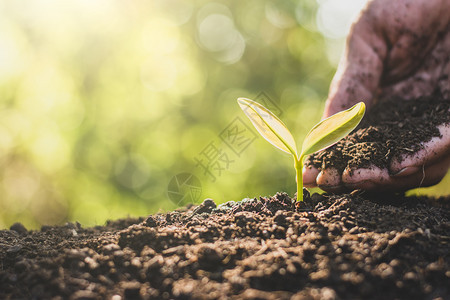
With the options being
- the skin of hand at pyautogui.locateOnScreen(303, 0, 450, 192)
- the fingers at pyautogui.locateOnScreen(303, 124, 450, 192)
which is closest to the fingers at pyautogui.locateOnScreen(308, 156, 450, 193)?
the fingers at pyautogui.locateOnScreen(303, 124, 450, 192)

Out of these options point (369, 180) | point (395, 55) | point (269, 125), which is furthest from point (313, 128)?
point (395, 55)

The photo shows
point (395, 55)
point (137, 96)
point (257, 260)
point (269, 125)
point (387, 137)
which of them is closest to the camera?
point (257, 260)

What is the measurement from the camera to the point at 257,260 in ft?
3.46

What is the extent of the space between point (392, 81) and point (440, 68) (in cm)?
32

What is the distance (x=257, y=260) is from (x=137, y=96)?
739 centimetres

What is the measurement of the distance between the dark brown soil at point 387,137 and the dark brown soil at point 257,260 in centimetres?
35

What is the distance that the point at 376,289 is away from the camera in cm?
97

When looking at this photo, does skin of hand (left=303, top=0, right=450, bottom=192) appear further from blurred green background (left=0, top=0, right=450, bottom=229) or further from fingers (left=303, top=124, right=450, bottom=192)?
blurred green background (left=0, top=0, right=450, bottom=229)

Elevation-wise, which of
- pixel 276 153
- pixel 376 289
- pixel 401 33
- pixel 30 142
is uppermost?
pixel 30 142

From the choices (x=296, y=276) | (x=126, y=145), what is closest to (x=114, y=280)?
(x=296, y=276)

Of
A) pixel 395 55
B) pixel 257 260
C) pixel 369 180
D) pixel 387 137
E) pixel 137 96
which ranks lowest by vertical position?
pixel 257 260

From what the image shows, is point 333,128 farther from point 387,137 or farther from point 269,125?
point 387,137

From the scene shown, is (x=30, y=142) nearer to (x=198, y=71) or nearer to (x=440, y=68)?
(x=198, y=71)

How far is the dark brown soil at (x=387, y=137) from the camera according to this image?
1.73m
